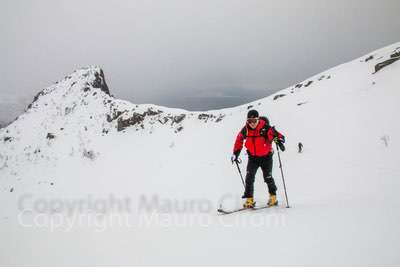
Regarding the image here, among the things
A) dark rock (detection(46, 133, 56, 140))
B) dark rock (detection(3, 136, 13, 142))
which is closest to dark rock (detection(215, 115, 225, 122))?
dark rock (detection(46, 133, 56, 140))

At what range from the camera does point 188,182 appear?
47.3 ft

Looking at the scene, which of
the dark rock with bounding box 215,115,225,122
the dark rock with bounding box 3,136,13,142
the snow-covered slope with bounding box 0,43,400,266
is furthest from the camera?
the dark rock with bounding box 3,136,13,142

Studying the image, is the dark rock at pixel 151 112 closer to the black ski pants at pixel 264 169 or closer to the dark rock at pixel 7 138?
the dark rock at pixel 7 138

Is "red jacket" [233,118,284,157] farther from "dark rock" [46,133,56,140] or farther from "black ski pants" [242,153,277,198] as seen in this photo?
"dark rock" [46,133,56,140]

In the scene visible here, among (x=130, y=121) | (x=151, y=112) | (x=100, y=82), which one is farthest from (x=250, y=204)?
(x=100, y=82)

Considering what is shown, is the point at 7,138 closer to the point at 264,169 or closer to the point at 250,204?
the point at 250,204

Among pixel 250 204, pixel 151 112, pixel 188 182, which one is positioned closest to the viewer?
pixel 250 204

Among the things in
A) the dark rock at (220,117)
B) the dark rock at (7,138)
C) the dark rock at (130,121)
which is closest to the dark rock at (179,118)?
the dark rock at (130,121)

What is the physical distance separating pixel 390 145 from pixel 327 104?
979cm

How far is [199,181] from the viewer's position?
46.2 ft

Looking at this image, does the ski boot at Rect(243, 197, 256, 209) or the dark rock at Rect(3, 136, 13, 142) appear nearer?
the ski boot at Rect(243, 197, 256, 209)

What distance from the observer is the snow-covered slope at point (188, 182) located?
11.1 ft

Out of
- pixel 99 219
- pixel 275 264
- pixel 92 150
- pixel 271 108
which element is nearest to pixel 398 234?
pixel 275 264

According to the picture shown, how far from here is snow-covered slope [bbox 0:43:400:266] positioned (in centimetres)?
337
